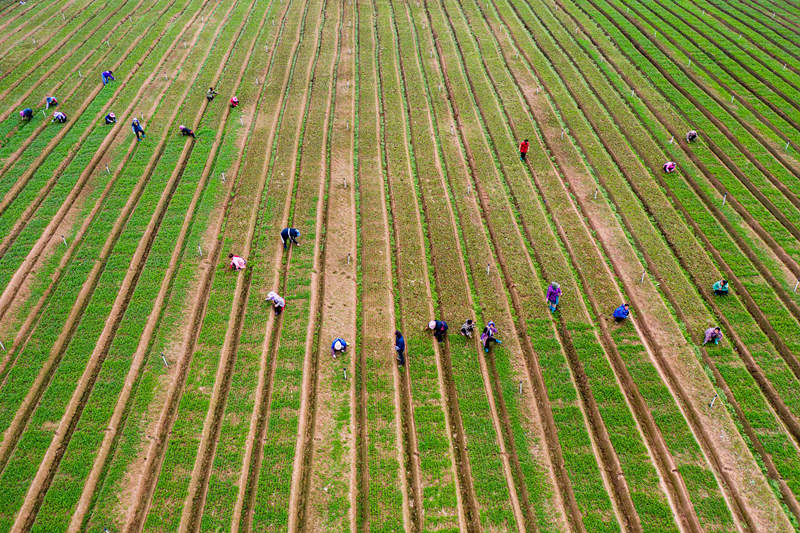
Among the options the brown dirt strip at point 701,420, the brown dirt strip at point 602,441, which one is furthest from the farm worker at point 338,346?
the brown dirt strip at point 701,420

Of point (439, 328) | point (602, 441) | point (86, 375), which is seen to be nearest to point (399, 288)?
point (439, 328)

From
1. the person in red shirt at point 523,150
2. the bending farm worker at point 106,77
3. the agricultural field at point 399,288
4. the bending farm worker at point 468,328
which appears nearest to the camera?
the agricultural field at point 399,288

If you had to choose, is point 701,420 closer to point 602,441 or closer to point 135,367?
point 602,441

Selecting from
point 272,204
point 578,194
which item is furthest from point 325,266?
point 578,194

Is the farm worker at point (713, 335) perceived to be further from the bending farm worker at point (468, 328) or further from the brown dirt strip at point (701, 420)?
the bending farm worker at point (468, 328)

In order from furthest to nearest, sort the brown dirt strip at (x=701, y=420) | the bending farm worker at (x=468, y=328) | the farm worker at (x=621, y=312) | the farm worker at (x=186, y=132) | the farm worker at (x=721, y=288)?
the farm worker at (x=186, y=132) → the farm worker at (x=721, y=288) → the farm worker at (x=621, y=312) → the bending farm worker at (x=468, y=328) → the brown dirt strip at (x=701, y=420)

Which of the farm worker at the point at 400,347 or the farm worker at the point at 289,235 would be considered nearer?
the farm worker at the point at 400,347
